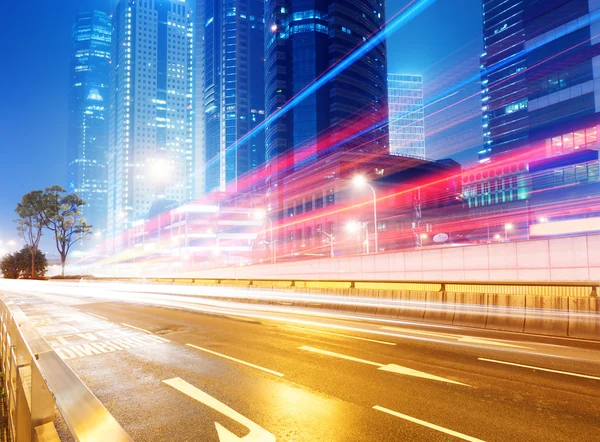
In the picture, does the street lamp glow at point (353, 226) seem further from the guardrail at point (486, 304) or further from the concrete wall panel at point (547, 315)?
the concrete wall panel at point (547, 315)

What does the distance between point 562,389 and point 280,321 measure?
11168 millimetres

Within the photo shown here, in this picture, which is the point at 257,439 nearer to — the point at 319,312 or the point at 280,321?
the point at 280,321

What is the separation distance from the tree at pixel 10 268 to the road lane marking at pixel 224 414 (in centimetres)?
7522

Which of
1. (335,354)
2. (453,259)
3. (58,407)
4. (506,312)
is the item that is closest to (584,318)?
(506,312)

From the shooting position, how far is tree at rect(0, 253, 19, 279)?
68450mm

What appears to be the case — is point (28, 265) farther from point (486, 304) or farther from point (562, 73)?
point (562, 73)

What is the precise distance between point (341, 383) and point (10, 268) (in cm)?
7896

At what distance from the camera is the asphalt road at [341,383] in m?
5.70

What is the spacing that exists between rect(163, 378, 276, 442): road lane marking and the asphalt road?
3cm

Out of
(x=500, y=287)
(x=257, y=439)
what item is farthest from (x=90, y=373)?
(x=500, y=287)

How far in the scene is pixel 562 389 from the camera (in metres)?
7.29

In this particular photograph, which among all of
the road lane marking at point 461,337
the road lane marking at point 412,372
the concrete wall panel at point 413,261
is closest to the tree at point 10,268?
the concrete wall panel at point 413,261

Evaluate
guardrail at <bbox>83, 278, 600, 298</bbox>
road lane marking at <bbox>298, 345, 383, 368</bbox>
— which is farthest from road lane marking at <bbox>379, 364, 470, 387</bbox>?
guardrail at <bbox>83, 278, 600, 298</bbox>

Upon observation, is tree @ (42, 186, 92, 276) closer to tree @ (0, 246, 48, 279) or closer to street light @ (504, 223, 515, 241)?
tree @ (0, 246, 48, 279)
